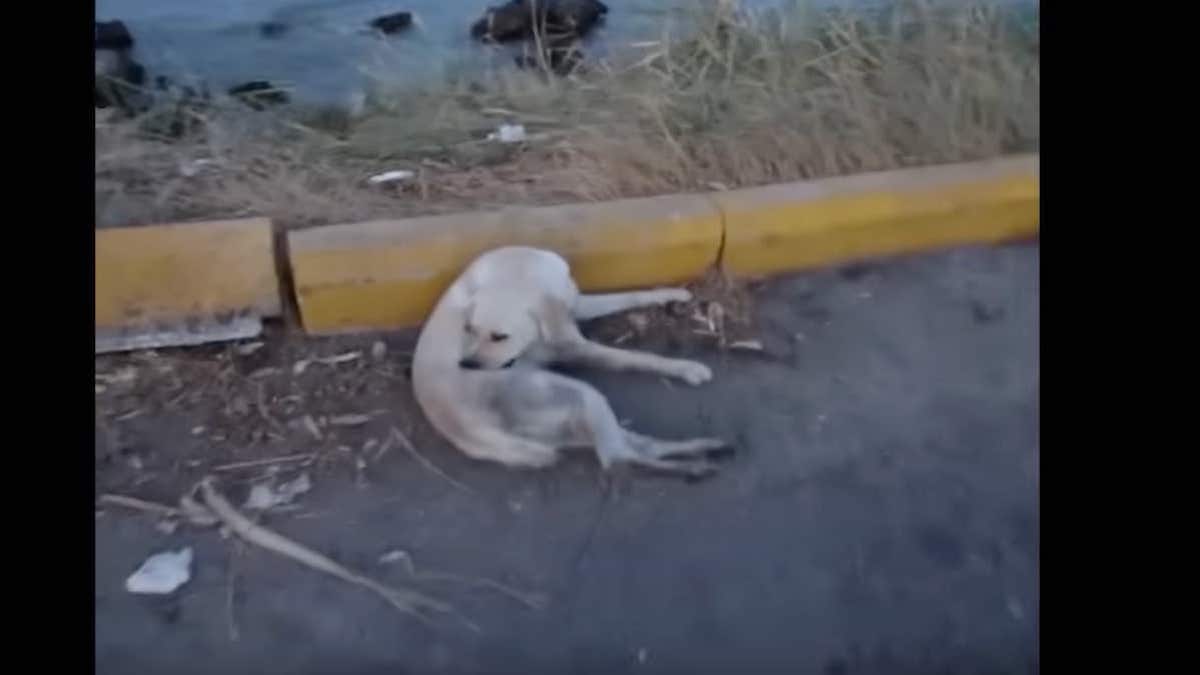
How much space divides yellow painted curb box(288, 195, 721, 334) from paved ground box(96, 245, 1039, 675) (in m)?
0.23

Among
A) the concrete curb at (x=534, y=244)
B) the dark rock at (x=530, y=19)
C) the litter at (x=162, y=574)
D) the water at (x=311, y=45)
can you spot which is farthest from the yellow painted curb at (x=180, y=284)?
the dark rock at (x=530, y=19)

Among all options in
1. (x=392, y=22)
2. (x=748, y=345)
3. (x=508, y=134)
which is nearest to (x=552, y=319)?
(x=748, y=345)

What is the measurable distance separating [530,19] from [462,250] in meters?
0.53

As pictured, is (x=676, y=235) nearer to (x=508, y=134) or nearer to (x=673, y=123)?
(x=673, y=123)

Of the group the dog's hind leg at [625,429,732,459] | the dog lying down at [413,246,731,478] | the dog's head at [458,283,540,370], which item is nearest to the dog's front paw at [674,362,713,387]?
the dog lying down at [413,246,731,478]

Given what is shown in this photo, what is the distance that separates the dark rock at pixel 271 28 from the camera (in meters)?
3.46

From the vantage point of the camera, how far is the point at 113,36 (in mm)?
3398

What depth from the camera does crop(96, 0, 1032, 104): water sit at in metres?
3.44

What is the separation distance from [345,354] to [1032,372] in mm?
1282

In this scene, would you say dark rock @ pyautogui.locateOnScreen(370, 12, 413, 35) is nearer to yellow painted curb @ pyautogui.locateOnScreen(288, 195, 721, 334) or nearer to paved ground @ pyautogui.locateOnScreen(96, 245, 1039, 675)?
yellow painted curb @ pyautogui.locateOnScreen(288, 195, 721, 334)

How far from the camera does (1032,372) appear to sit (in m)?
3.24

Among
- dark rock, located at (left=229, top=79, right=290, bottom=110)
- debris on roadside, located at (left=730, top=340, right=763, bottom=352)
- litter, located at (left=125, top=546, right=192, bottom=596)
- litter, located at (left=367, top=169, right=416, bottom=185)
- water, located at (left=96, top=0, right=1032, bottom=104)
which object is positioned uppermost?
water, located at (left=96, top=0, right=1032, bottom=104)
